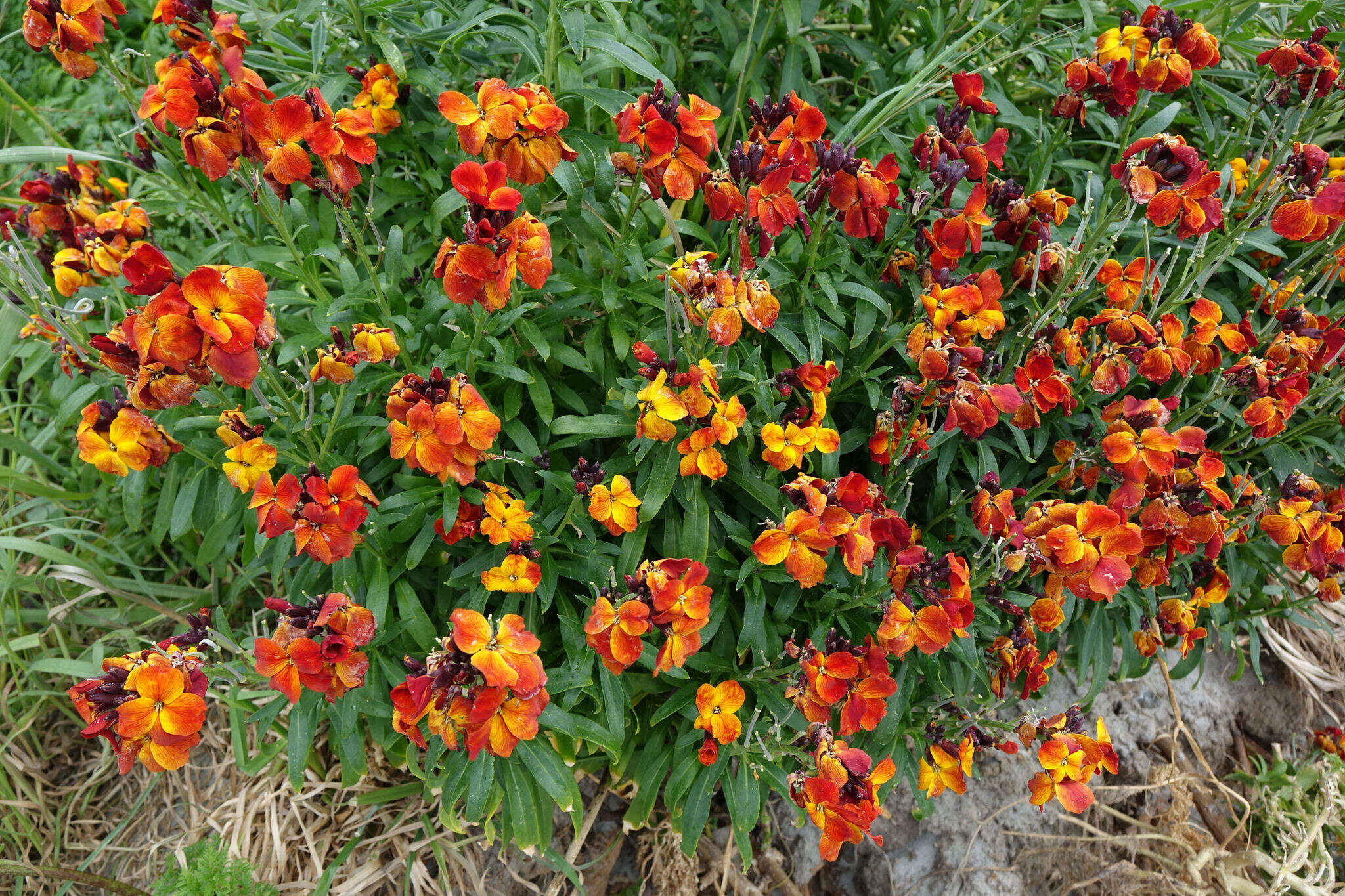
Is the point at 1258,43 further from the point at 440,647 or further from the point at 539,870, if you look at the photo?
the point at 539,870

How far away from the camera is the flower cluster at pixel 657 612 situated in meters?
1.66

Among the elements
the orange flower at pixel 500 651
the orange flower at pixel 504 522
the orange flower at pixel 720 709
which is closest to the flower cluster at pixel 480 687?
the orange flower at pixel 500 651

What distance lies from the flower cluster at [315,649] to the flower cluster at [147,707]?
0.13 meters

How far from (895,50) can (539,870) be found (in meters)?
2.95

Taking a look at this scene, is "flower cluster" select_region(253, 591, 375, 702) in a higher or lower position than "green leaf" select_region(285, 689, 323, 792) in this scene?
higher

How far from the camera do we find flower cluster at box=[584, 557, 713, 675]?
1664mm

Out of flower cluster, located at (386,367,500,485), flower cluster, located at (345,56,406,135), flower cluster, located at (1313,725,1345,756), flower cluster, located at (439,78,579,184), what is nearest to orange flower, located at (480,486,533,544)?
flower cluster, located at (386,367,500,485)

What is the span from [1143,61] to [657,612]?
1.72m

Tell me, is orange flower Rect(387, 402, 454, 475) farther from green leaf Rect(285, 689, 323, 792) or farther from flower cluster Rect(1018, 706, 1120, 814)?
flower cluster Rect(1018, 706, 1120, 814)

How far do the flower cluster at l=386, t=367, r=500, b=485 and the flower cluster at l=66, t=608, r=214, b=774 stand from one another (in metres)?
0.56

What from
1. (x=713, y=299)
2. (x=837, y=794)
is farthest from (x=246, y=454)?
(x=837, y=794)

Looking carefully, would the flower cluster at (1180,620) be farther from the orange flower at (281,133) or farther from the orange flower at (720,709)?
the orange flower at (281,133)

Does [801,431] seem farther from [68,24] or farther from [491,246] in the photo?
[68,24]

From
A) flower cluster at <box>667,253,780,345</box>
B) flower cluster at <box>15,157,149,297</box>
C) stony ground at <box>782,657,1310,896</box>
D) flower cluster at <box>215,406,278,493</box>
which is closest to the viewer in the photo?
flower cluster at <box>667,253,780,345</box>
